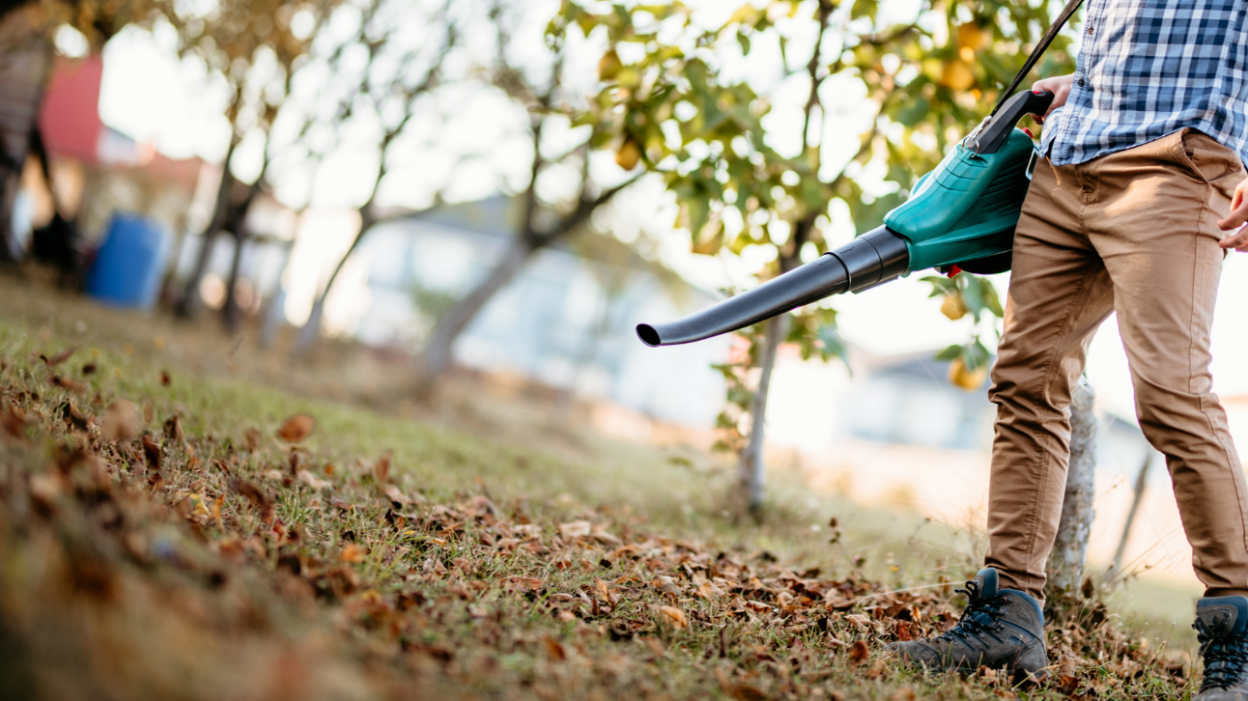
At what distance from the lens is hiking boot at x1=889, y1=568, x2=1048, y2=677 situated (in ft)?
5.72


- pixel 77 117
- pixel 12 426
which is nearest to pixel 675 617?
pixel 12 426

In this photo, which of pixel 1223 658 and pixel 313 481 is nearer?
pixel 1223 658

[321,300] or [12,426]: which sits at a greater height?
[321,300]

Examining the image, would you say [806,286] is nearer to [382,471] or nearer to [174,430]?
[382,471]

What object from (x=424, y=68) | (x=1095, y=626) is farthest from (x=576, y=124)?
(x=424, y=68)

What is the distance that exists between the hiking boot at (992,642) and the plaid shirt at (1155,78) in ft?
3.21

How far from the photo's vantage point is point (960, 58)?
3.06 metres

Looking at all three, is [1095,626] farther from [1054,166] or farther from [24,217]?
[24,217]

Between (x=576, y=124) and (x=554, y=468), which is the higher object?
(x=576, y=124)

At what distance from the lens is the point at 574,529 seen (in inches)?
98.8

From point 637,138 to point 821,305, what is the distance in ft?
3.56

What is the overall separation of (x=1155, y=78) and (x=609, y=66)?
203 centimetres

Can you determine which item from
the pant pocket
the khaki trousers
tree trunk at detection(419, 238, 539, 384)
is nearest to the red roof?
tree trunk at detection(419, 238, 539, 384)

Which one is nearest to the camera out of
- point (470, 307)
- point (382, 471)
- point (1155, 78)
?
point (1155, 78)
